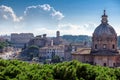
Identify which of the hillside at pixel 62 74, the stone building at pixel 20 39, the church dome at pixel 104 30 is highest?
the stone building at pixel 20 39

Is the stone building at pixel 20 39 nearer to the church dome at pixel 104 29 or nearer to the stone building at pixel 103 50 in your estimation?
the church dome at pixel 104 29

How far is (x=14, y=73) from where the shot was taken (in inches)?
1003

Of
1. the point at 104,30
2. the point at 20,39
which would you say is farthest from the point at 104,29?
the point at 20,39

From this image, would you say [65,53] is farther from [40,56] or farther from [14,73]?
[14,73]

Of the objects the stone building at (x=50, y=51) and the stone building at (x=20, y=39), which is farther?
the stone building at (x=20, y=39)

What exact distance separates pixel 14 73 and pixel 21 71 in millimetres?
450

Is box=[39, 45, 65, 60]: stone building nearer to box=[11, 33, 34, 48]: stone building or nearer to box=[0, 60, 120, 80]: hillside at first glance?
box=[11, 33, 34, 48]: stone building

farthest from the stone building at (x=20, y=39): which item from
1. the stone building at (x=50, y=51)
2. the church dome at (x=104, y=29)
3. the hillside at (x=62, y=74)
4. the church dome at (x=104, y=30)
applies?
the hillside at (x=62, y=74)

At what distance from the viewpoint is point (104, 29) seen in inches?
2067

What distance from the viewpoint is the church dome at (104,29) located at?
52062 mm

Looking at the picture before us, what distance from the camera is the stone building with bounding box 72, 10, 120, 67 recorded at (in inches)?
1993

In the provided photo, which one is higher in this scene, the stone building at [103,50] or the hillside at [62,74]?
the stone building at [103,50]

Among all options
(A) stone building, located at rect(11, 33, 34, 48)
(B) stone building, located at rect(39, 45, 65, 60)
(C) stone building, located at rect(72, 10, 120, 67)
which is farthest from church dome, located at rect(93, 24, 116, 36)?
(A) stone building, located at rect(11, 33, 34, 48)

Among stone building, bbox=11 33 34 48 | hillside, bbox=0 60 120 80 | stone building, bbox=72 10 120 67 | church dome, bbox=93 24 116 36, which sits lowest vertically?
hillside, bbox=0 60 120 80
